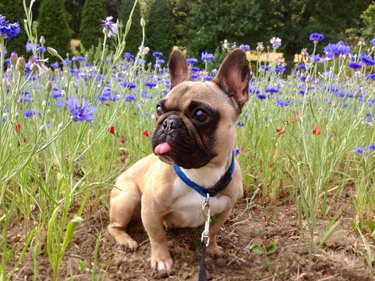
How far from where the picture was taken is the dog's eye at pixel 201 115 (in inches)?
78.0

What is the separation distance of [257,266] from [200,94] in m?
0.96

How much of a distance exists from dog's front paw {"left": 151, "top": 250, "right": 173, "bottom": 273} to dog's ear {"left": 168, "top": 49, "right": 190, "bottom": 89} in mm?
875

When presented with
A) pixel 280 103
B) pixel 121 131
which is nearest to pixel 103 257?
pixel 121 131

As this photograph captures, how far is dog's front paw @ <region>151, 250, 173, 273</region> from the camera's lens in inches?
88.5

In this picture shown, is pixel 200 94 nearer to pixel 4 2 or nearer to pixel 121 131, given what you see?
pixel 121 131

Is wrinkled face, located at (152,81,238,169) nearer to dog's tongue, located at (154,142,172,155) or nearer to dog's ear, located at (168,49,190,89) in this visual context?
dog's tongue, located at (154,142,172,155)

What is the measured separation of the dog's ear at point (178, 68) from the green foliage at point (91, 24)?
1376 centimetres

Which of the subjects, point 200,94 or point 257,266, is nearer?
point 200,94

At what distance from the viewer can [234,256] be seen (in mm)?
2465

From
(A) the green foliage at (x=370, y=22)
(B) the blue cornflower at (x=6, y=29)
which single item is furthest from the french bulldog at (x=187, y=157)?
(A) the green foliage at (x=370, y=22)

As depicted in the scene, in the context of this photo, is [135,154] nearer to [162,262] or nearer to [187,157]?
[162,262]

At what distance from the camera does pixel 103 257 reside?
2.37 meters

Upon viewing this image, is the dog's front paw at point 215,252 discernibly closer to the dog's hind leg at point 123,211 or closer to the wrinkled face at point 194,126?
the dog's hind leg at point 123,211

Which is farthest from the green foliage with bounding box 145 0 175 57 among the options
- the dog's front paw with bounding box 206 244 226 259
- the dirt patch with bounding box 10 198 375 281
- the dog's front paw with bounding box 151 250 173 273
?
the dog's front paw with bounding box 151 250 173 273
